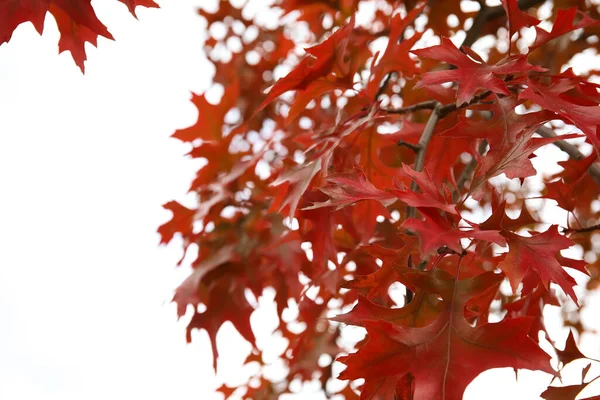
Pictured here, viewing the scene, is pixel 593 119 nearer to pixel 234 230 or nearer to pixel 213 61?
pixel 234 230

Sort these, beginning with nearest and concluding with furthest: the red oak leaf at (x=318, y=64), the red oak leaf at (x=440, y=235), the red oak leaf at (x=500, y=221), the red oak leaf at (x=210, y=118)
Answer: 1. the red oak leaf at (x=440, y=235)
2. the red oak leaf at (x=500, y=221)
3. the red oak leaf at (x=318, y=64)
4. the red oak leaf at (x=210, y=118)

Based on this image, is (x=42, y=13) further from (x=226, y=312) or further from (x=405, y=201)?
(x=226, y=312)

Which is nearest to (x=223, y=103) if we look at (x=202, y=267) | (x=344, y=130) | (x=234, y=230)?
(x=234, y=230)

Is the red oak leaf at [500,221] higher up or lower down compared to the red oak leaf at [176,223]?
lower down

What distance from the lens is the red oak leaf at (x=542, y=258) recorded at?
2.14 ft

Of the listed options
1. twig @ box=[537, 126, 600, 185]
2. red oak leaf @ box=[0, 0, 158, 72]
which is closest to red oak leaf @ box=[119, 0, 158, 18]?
red oak leaf @ box=[0, 0, 158, 72]

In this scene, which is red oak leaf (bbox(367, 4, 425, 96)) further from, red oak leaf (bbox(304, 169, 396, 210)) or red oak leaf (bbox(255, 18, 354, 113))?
red oak leaf (bbox(304, 169, 396, 210))

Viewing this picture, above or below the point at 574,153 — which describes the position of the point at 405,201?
above

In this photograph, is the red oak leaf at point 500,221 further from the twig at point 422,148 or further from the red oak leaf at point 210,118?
the red oak leaf at point 210,118

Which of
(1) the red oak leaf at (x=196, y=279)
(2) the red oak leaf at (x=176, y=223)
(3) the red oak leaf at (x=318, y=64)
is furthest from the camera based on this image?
(2) the red oak leaf at (x=176, y=223)

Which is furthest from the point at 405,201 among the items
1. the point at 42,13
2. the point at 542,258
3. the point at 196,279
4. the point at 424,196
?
the point at 196,279

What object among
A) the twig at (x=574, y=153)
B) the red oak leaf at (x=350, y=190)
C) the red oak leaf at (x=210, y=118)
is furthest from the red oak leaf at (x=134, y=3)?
the red oak leaf at (x=210, y=118)

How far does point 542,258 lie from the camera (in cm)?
66

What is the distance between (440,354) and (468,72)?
34 cm
